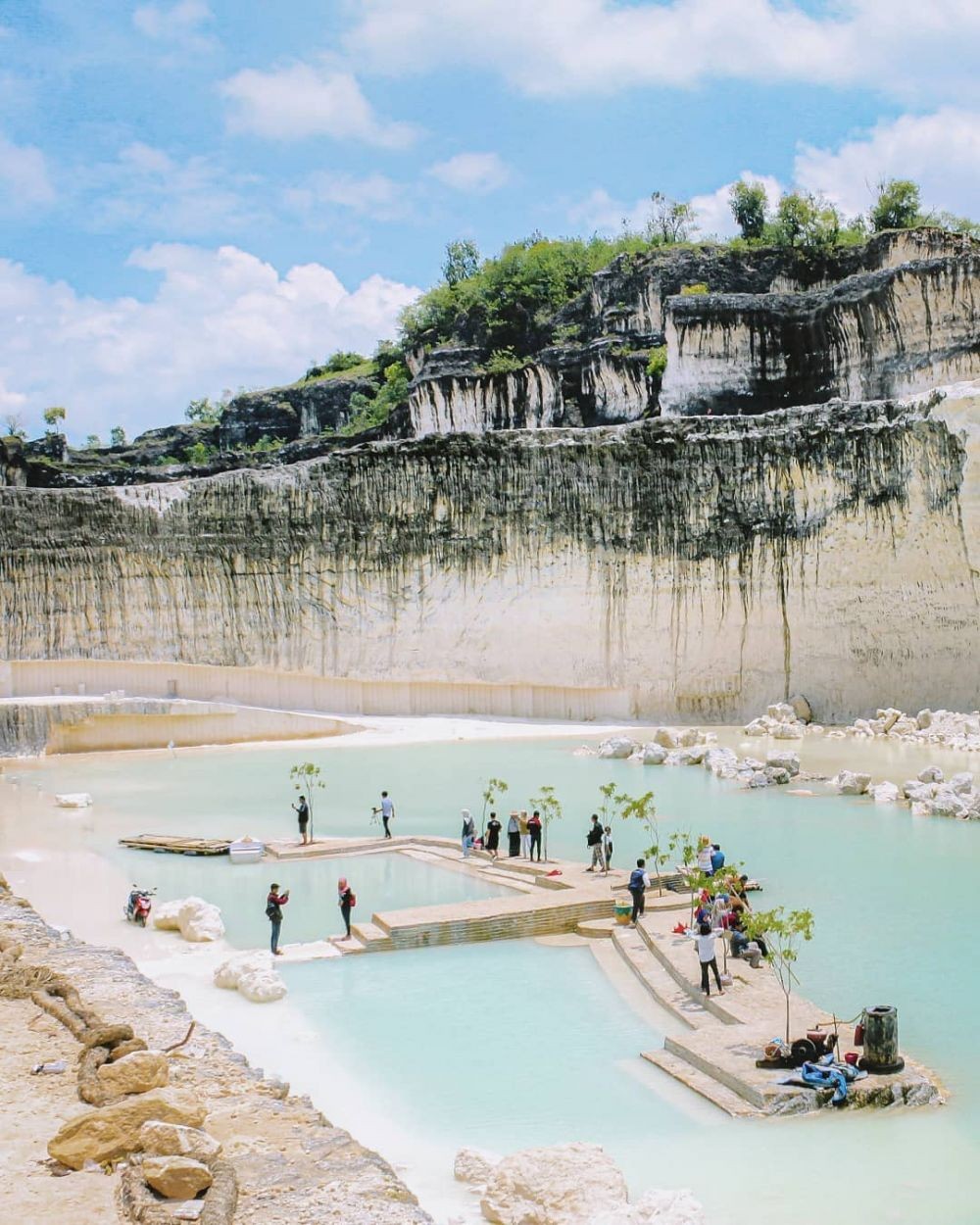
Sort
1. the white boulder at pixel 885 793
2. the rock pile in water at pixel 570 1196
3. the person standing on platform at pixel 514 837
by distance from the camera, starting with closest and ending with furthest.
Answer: the rock pile in water at pixel 570 1196, the person standing on platform at pixel 514 837, the white boulder at pixel 885 793

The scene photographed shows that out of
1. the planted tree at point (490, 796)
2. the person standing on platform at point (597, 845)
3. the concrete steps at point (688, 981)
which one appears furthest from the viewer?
the planted tree at point (490, 796)

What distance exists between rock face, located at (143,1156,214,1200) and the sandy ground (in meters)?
0.20

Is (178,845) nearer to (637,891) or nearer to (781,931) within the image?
(637,891)

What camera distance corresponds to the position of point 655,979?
1128 cm

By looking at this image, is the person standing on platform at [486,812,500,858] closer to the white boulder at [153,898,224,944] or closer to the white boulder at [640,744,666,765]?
the white boulder at [153,898,224,944]

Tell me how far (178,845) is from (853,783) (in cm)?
1165

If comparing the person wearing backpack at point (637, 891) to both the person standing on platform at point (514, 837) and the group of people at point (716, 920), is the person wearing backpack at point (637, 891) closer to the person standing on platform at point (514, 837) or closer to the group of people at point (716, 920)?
the group of people at point (716, 920)

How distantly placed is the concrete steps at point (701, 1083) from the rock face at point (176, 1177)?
4.17m

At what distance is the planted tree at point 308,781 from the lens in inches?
812

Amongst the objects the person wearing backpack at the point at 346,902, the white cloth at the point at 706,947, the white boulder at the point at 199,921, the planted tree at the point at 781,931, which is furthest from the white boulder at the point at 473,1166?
the white boulder at the point at 199,921

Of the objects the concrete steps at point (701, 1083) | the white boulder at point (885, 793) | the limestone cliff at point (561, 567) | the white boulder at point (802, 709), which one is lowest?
the white boulder at point (802, 709)

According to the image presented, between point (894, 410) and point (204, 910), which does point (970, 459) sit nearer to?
point (894, 410)

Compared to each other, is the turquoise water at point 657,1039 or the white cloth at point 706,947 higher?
the white cloth at point 706,947

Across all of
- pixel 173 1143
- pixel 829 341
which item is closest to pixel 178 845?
pixel 173 1143
